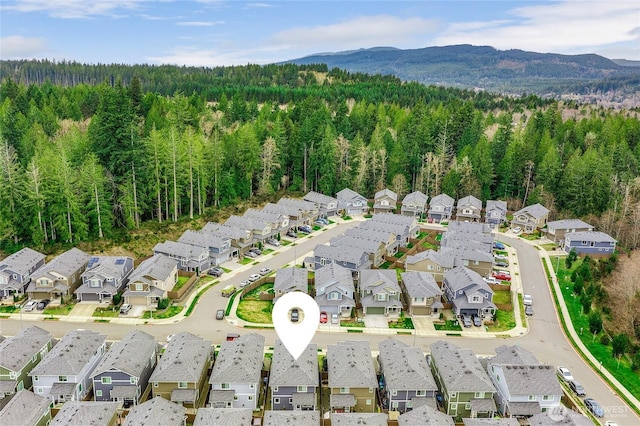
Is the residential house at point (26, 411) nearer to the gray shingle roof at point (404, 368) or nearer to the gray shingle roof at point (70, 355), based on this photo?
the gray shingle roof at point (70, 355)

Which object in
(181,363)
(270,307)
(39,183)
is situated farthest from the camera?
(39,183)

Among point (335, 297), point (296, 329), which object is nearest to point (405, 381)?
point (296, 329)

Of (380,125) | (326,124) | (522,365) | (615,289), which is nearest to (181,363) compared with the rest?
(522,365)

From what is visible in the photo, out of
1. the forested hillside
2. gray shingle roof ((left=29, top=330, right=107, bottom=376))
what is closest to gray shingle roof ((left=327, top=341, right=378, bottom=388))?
gray shingle roof ((left=29, top=330, right=107, bottom=376))

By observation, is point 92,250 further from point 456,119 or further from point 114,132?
point 456,119

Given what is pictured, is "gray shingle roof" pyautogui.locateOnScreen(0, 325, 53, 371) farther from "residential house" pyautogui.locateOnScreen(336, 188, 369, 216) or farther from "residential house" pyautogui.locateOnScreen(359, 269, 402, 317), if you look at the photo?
"residential house" pyautogui.locateOnScreen(336, 188, 369, 216)

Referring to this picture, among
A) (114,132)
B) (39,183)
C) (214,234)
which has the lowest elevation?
(214,234)

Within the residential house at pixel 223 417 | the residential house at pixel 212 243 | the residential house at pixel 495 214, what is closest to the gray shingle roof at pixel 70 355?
the residential house at pixel 223 417
